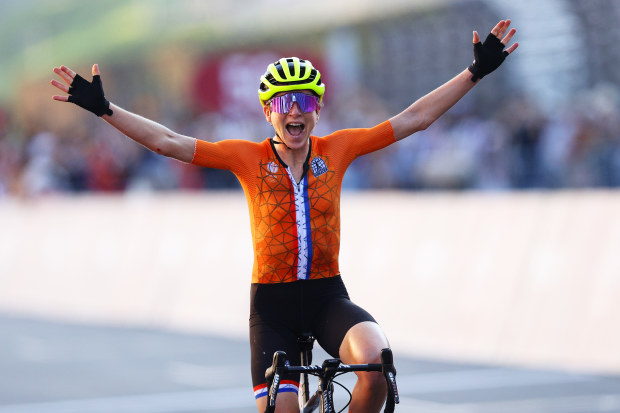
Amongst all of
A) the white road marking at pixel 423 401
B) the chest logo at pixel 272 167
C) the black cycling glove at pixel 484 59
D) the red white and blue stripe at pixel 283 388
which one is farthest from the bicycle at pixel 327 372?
the white road marking at pixel 423 401

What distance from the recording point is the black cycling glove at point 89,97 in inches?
266

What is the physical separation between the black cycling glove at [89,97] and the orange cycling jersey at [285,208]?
1.76 ft

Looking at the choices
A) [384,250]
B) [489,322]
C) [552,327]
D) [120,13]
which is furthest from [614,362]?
[120,13]

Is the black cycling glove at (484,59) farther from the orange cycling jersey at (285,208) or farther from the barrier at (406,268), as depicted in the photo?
the barrier at (406,268)

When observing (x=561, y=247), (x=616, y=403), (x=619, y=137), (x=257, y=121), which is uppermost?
(x=257, y=121)

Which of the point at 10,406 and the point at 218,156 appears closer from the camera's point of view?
the point at 218,156

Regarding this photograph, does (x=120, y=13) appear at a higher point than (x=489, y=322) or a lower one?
higher

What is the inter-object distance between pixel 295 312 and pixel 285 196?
0.62 meters

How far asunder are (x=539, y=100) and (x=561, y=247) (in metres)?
4.89

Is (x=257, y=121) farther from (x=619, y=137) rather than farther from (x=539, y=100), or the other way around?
(x=619, y=137)

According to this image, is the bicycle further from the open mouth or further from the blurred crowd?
the blurred crowd

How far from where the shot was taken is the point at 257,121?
22656 mm

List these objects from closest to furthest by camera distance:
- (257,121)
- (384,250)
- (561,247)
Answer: (561,247)
(384,250)
(257,121)

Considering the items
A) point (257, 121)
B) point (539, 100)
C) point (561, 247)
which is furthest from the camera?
point (257, 121)
